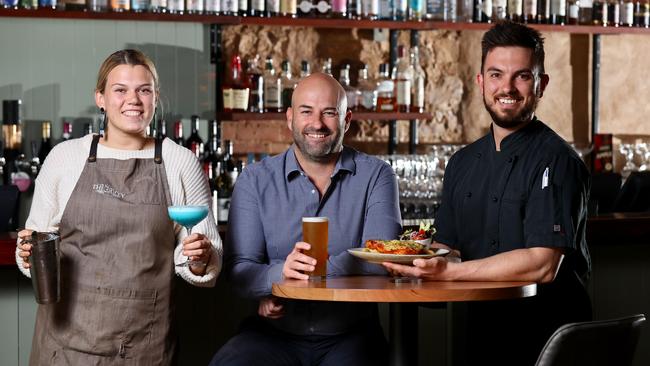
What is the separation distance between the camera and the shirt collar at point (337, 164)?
9.41 ft

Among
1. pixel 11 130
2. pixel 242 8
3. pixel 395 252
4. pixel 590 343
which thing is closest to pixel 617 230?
pixel 395 252

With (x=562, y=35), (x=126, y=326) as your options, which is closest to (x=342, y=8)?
(x=562, y=35)

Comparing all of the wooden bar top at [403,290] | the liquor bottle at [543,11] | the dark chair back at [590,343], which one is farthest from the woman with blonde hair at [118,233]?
the liquor bottle at [543,11]

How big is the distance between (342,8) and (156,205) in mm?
2707

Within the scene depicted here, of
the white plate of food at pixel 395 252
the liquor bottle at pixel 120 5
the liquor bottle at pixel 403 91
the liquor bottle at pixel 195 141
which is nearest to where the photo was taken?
the white plate of food at pixel 395 252

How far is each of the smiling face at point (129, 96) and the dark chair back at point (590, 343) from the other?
1230mm

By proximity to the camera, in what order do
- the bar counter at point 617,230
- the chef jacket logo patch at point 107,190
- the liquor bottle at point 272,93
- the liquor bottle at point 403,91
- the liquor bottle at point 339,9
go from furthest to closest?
the liquor bottle at point 403,91, the liquor bottle at point 339,9, the liquor bottle at point 272,93, the bar counter at point 617,230, the chef jacket logo patch at point 107,190

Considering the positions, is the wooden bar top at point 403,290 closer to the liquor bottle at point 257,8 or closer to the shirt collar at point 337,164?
the shirt collar at point 337,164

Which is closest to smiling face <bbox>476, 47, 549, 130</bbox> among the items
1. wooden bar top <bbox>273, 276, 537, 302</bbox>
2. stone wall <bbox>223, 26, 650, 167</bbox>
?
wooden bar top <bbox>273, 276, 537, 302</bbox>

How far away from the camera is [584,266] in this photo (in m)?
2.70

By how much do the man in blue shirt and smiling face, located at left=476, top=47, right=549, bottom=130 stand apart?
39 cm

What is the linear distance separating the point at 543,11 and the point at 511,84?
2952 mm

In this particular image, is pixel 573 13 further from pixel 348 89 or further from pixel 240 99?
pixel 240 99

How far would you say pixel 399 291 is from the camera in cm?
230
